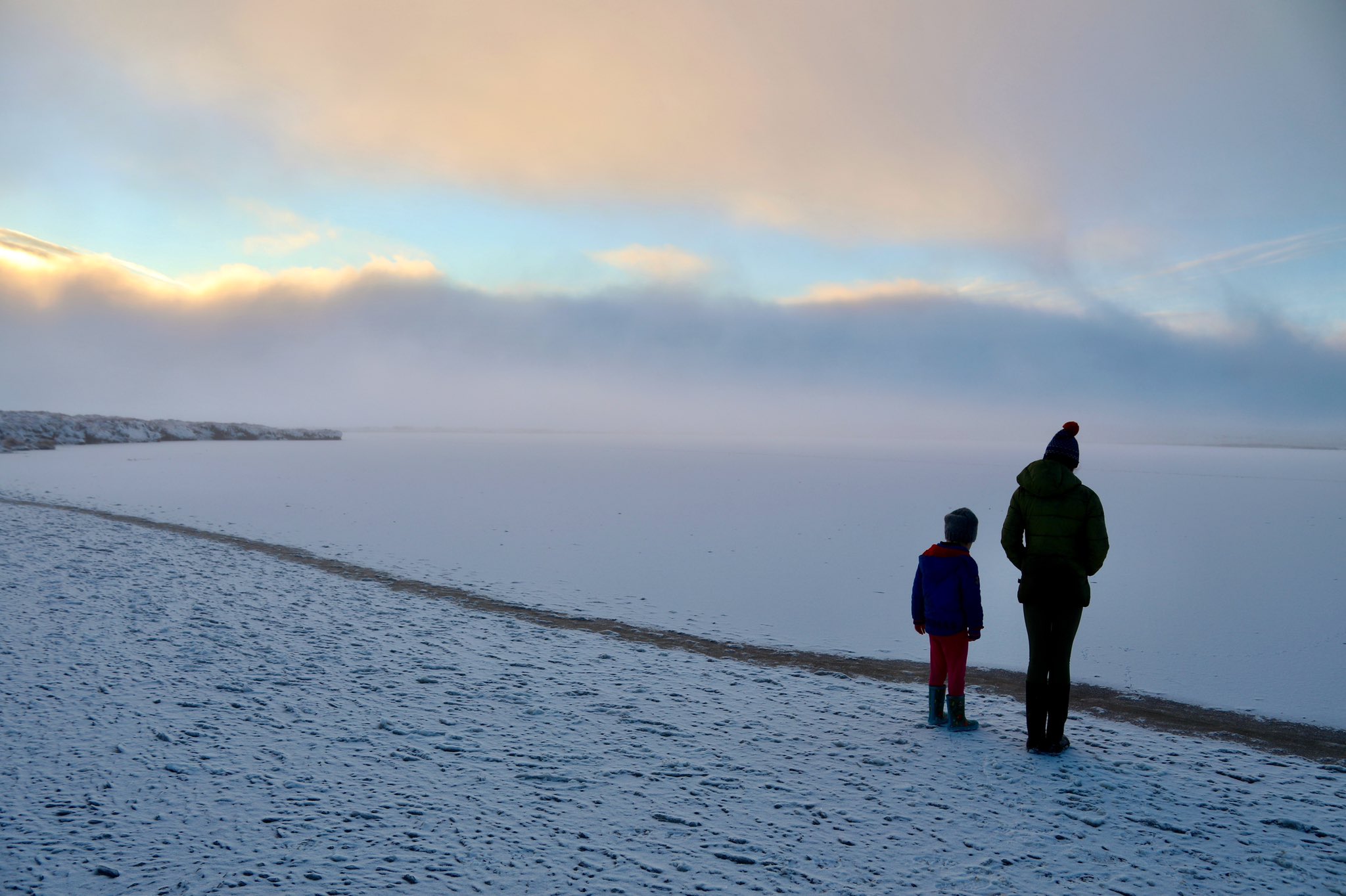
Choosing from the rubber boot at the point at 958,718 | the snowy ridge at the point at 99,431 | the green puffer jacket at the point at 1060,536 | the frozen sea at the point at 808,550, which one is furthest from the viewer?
the snowy ridge at the point at 99,431

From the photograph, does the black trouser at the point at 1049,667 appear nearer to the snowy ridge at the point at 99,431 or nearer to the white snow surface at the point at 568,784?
the white snow surface at the point at 568,784

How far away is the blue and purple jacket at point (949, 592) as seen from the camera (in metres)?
5.74

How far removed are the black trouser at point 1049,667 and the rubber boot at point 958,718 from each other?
52 cm

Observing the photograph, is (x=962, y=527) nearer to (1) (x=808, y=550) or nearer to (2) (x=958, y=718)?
(2) (x=958, y=718)

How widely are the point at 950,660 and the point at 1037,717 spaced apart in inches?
28.1

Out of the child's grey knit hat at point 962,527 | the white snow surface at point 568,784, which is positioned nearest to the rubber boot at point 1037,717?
the white snow surface at point 568,784

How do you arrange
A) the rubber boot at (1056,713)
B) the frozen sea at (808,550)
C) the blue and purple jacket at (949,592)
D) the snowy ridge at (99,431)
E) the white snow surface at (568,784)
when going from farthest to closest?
the snowy ridge at (99,431)
the frozen sea at (808,550)
the blue and purple jacket at (949,592)
the rubber boot at (1056,713)
the white snow surface at (568,784)

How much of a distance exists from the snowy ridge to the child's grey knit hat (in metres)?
57.7

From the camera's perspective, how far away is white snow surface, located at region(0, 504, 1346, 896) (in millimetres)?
3738

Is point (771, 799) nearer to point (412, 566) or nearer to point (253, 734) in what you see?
point (253, 734)

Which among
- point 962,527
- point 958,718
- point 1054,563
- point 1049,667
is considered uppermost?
point 962,527

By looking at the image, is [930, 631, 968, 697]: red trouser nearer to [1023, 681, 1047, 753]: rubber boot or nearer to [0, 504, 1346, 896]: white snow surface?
[0, 504, 1346, 896]: white snow surface

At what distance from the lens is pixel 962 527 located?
18.9 ft

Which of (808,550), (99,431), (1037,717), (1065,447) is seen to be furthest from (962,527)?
(99,431)
